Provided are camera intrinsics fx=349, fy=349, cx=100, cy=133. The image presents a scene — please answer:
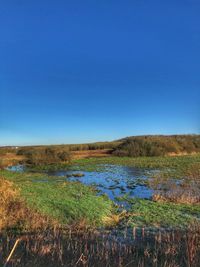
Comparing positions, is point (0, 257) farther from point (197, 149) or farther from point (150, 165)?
point (197, 149)

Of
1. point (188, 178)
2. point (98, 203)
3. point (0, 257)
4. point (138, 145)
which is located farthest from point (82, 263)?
point (138, 145)

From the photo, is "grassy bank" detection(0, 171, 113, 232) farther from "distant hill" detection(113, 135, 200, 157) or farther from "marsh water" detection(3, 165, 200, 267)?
"distant hill" detection(113, 135, 200, 157)

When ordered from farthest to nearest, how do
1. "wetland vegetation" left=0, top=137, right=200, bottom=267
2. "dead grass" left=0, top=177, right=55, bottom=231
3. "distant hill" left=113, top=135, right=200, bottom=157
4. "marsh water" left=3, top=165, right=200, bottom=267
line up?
"distant hill" left=113, top=135, right=200, bottom=157 → "dead grass" left=0, top=177, right=55, bottom=231 → "wetland vegetation" left=0, top=137, right=200, bottom=267 → "marsh water" left=3, top=165, right=200, bottom=267

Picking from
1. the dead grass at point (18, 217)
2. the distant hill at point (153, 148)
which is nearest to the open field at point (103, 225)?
the dead grass at point (18, 217)

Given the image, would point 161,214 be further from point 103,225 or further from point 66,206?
point 66,206

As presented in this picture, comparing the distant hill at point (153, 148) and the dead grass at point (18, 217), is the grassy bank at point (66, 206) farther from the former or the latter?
the distant hill at point (153, 148)

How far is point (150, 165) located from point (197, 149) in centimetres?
2336

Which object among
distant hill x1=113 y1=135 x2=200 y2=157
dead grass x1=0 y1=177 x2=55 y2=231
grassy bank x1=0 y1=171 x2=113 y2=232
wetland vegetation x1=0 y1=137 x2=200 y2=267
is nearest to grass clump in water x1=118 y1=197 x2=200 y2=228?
wetland vegetation x1=0 y1=137 x2=200 y2=267

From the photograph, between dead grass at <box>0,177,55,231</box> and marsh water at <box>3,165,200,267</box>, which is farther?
dead grass at <box>0,177,55,231</box>

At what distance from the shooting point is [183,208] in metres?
13.0

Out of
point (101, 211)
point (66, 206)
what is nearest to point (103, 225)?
point (101, 211)

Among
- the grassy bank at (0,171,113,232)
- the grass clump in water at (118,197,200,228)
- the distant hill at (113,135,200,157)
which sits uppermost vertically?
the distant hill at (113,135,200,157)

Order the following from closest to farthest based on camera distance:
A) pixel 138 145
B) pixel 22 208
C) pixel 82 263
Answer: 1. pixel 82 263
2. pixel 22 208
3. pixel 138 145

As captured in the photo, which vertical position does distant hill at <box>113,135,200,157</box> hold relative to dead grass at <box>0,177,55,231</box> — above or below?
above
